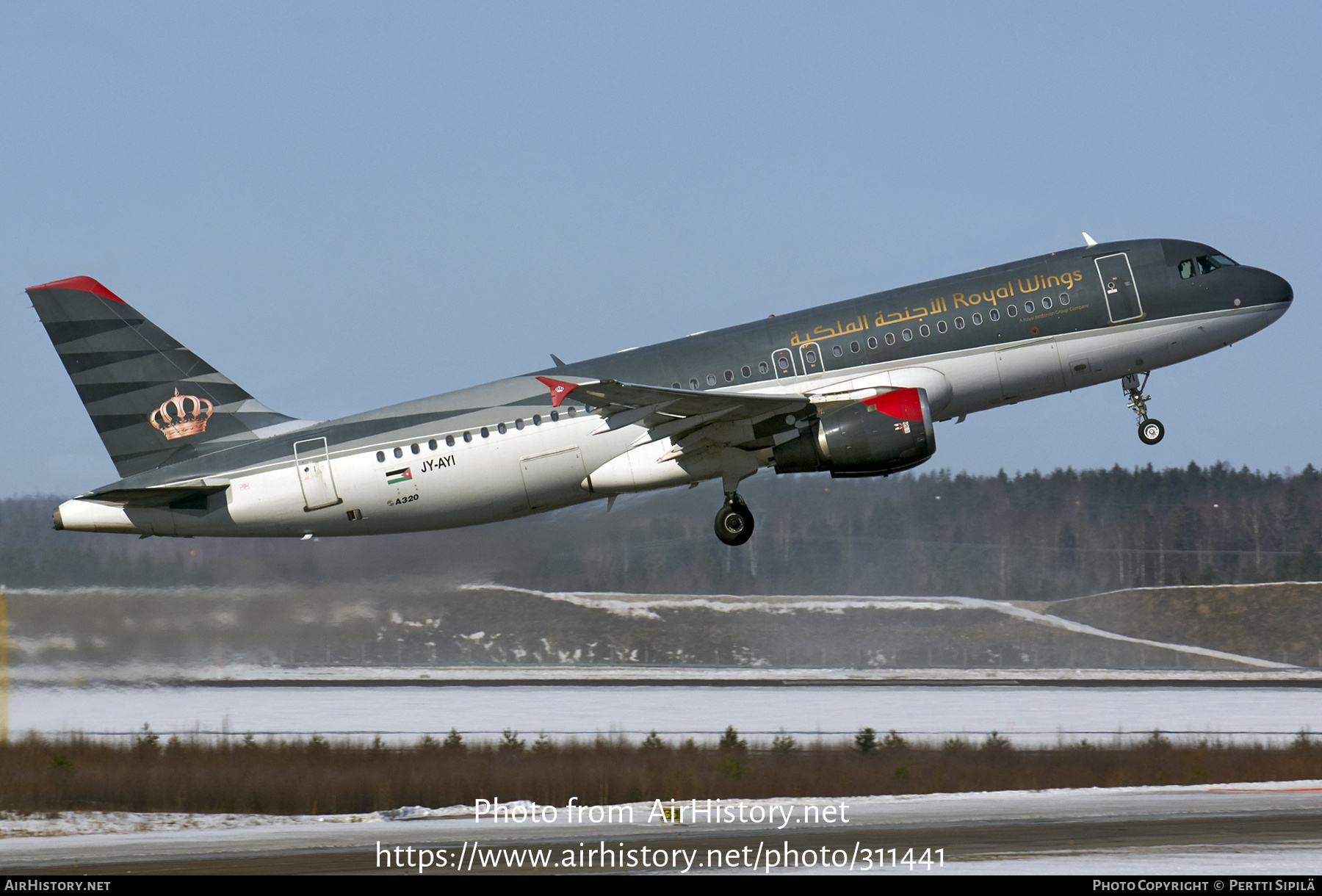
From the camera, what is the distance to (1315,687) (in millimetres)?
47031

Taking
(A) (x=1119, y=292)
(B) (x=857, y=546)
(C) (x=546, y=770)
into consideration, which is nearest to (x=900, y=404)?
(A) (x=1119, y=292)

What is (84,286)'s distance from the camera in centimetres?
3070

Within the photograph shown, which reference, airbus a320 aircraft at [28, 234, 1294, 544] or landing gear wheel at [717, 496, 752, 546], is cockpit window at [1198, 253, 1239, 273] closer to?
airbus a320 aircraft at [28, 234, 1294, 544]

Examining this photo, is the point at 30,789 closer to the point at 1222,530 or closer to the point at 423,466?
the point at 423,466

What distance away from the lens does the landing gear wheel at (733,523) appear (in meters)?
29.9

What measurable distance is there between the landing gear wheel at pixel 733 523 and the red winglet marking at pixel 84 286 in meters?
14.0

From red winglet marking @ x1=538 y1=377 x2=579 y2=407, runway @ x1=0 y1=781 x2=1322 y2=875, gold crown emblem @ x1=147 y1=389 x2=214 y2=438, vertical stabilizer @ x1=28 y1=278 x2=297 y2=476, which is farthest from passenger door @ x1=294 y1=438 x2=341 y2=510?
runway @ x1=0 y1=781 x2=1322 y2=875

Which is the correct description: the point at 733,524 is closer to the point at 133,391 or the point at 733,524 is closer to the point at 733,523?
the point at 733,523

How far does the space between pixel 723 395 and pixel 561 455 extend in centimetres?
387

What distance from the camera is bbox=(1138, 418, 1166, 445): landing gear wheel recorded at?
3022 cm

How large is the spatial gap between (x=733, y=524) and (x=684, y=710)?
45.1 feet

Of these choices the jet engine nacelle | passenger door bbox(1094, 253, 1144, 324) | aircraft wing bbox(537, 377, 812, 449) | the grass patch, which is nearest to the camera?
aircraft wing bbox(537, 377, 812, 449)

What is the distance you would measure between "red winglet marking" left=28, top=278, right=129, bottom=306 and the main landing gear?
72.3 feet
